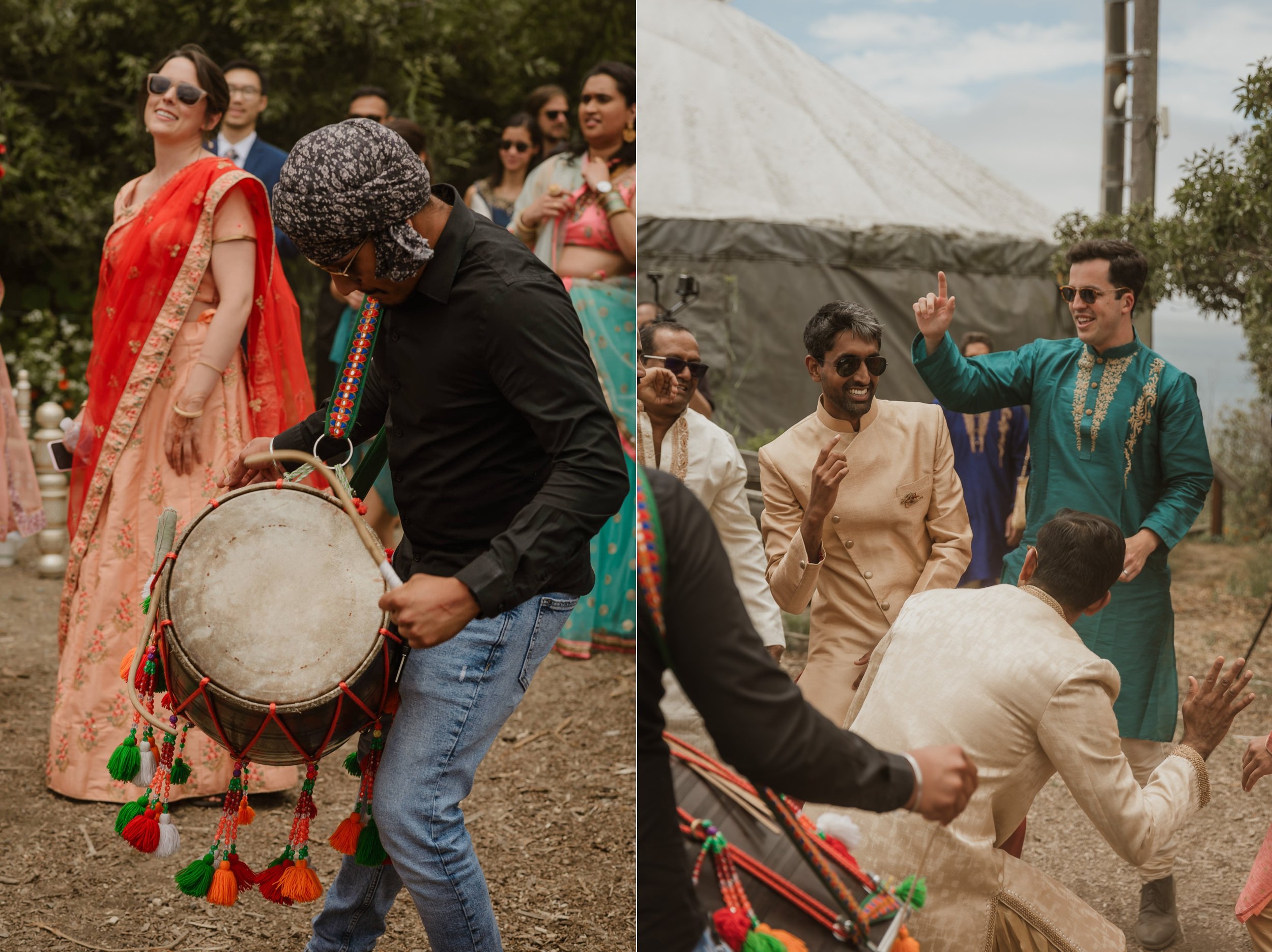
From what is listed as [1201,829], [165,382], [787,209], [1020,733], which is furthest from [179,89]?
[787,209]

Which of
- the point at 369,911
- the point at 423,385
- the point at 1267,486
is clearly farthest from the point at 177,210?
the point at 1267,486

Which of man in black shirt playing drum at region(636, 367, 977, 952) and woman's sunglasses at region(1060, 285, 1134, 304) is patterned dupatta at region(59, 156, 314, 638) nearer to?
woman's sunglasses at region(1060, 285, 1134, 304)

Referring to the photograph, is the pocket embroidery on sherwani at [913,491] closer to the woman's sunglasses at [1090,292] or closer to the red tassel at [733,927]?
the woman's sunglasses at [1090,292]

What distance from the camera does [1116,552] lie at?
2.33m

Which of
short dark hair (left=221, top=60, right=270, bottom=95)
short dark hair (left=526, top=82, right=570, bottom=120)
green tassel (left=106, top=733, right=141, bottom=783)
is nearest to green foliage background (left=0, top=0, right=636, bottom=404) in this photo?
short dark hair (left=526, top=82, right=570, bottom=120)

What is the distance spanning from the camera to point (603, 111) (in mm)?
4680

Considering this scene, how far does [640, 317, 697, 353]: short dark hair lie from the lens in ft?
8.73

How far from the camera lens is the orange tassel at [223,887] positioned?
231 cm

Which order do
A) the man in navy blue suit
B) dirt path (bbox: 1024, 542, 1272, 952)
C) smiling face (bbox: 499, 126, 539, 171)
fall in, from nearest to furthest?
dirt path (bbox: 1024, 542, 1272, 952) < the man in navy blue suit < smiling face (bbox: 499, 126, 539, 171)

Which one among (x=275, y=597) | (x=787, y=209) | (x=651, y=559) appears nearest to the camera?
(x=651, y=559)

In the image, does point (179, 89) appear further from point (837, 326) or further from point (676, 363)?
point (837, 326)

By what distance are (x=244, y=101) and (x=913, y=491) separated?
374cm

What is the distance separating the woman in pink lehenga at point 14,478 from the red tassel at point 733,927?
3.26 m

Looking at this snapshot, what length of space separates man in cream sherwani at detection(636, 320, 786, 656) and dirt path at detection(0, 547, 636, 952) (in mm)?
1048
